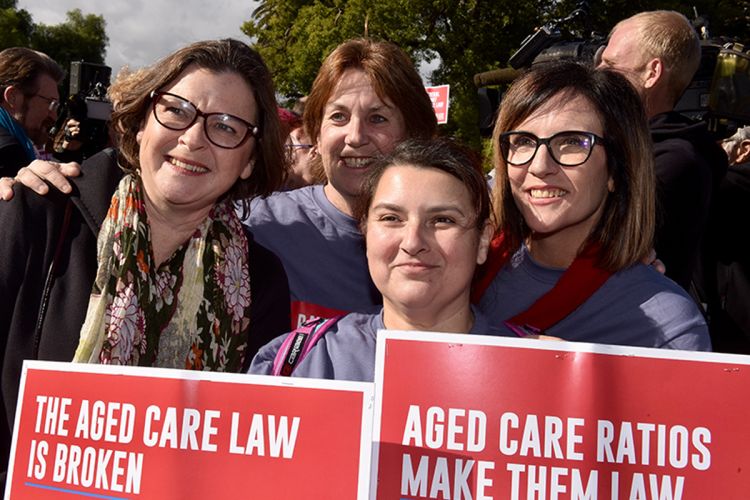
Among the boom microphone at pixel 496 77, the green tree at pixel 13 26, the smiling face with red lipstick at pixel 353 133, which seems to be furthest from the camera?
the green tree at pixel 13 26

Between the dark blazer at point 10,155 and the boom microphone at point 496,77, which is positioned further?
the dark blazer at point 10,155

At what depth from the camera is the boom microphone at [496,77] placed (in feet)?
12.4

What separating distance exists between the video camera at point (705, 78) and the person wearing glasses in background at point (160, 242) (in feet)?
4.20

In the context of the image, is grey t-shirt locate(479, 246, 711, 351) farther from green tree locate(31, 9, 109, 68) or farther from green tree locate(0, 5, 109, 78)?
green tree locate(31, 9, 109, 68)

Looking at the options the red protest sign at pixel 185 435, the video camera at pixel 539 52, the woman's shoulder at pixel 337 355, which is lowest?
the red protest sign at pixel 185 435

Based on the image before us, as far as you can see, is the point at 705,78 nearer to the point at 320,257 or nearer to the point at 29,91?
the point at 320,257

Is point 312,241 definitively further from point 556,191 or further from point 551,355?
point 551,355

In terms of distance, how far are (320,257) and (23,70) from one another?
9.78 feet

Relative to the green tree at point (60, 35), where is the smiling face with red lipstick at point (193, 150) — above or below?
below

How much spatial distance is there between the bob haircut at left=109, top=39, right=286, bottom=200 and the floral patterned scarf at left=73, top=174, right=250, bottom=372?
17 cm

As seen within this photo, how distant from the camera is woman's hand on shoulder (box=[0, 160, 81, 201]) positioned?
225cm

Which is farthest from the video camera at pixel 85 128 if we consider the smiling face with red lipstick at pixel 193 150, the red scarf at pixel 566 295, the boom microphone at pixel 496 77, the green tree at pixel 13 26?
the green tree at pixel 13 26

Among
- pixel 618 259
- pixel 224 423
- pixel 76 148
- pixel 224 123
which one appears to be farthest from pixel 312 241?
pixel 76 148

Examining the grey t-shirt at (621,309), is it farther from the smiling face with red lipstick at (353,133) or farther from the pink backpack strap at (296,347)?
the smiling face with red lipstick at (353,133)
